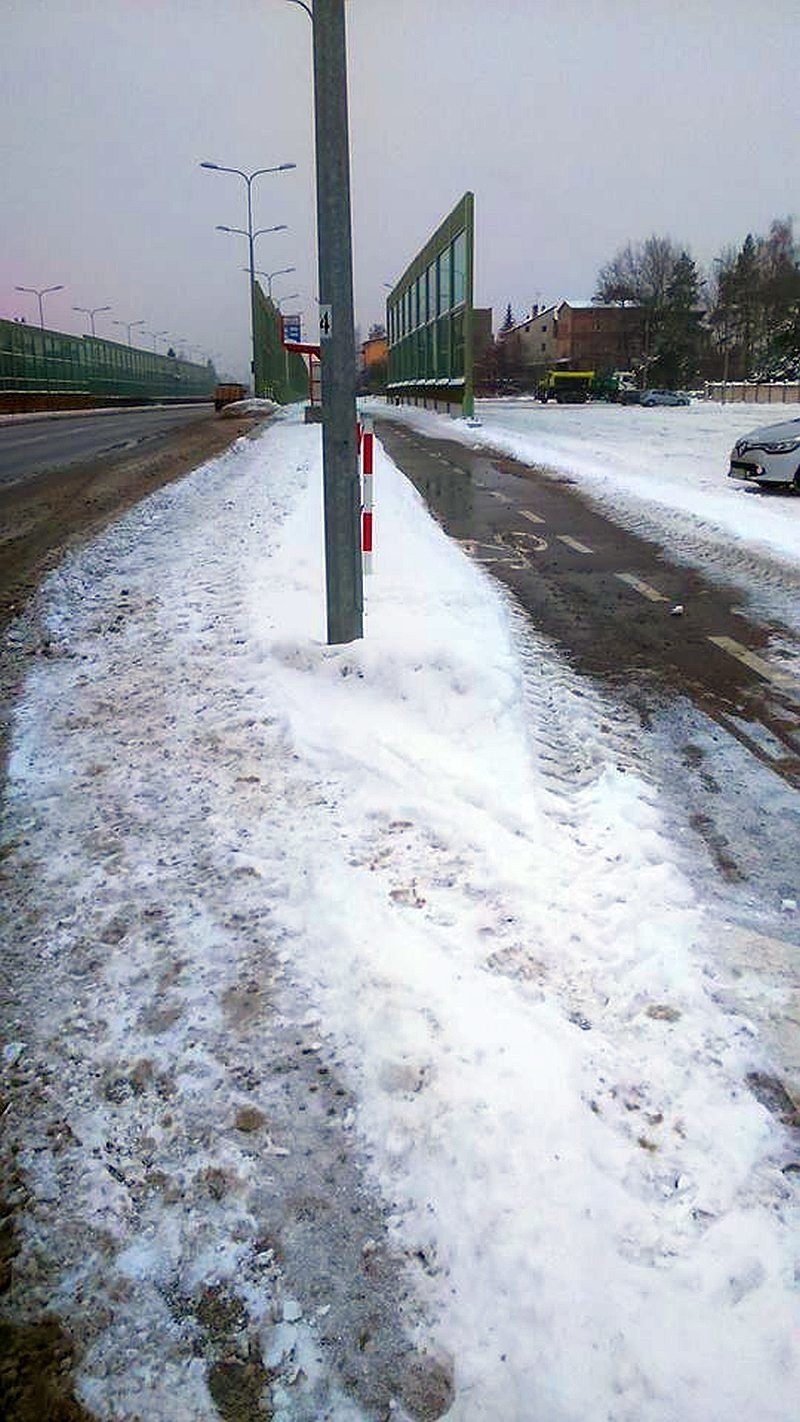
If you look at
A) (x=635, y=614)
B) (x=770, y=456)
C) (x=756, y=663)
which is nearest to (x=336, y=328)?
(x=756, y=663)

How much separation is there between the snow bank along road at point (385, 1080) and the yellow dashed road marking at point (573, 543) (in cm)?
577

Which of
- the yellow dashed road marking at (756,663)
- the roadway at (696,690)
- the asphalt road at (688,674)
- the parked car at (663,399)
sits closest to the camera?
the roadway at (696,690)

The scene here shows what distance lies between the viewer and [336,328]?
5.25 metres

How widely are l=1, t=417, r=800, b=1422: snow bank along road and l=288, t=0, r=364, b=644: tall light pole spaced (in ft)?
2.87

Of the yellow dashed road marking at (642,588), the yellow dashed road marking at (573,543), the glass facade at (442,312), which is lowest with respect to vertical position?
the yellow dashed road marking at (642,588)

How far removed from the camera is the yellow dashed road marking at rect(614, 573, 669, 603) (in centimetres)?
820

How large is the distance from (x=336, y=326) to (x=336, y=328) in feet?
0.04

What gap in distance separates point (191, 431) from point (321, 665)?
30025 millimetres

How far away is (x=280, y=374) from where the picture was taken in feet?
237

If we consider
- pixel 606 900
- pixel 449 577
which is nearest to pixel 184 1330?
pixel 606 900

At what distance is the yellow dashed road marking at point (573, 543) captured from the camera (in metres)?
10.4

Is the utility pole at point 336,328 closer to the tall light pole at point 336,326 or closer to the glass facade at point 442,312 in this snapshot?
the tall light pole at point 336,326

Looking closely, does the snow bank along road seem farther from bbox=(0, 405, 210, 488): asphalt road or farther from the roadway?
bbox=(0, 405, 210, 488): asphalt road

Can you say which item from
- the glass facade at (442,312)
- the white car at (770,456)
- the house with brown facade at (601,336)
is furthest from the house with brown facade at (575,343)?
the white car at (770,456)
